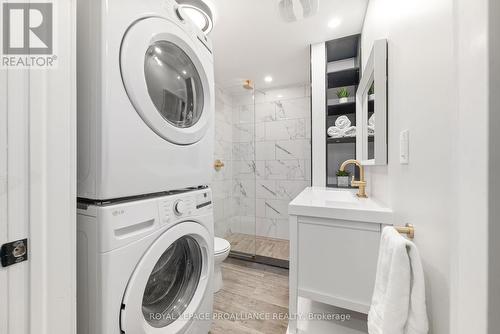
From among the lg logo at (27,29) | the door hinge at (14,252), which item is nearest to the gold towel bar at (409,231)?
the door hinge at (14,252)

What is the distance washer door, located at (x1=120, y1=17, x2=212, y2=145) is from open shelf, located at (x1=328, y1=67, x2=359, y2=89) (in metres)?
1.39

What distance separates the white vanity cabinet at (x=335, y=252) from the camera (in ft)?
3.21

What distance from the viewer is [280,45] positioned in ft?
6.13

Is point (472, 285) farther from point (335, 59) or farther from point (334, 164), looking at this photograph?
point (335, 59)

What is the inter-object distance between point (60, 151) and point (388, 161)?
132 centimetres

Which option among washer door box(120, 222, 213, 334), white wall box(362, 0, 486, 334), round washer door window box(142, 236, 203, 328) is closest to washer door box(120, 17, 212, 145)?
washer door box(120, 222, 213, 334)

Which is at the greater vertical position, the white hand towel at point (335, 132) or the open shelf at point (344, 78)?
the open shelf at point (344, 78)

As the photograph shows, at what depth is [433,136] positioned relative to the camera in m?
0.56

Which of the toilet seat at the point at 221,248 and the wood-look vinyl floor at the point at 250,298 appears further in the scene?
the toilet seat at the point at 221,248

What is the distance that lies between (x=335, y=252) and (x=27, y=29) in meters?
1.40

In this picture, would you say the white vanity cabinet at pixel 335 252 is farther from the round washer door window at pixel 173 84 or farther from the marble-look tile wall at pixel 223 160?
the marble-look tile wall at pixel 223 160

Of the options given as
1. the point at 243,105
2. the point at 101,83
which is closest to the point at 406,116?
the point at 101,83

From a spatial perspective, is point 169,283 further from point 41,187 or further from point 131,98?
point 131,98

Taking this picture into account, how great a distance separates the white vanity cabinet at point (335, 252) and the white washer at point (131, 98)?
71 centimetres
